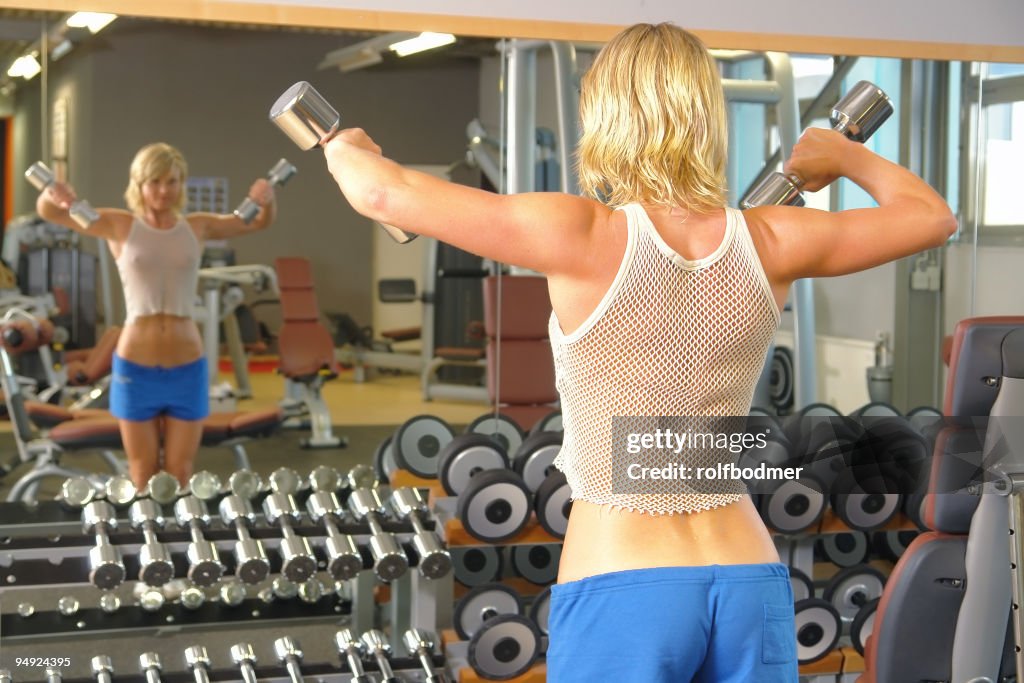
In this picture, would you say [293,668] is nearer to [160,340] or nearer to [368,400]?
[368,400]

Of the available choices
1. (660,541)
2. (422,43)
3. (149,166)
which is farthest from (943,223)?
(149,166)

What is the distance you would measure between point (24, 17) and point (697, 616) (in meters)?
2.47

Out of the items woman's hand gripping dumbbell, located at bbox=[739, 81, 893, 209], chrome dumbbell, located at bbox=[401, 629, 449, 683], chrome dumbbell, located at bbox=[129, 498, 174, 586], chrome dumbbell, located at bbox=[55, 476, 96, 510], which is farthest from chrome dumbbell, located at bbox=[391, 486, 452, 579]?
woman's hand gripping dumbbell, located at bbox=[739, 81, 893, 209]

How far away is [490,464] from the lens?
3012 mm

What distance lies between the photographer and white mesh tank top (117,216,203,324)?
3.06 meters

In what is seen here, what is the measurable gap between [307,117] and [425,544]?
157cm

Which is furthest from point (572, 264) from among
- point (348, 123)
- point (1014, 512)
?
point (348, 123)

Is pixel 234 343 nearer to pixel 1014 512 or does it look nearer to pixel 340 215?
pixel 340 215

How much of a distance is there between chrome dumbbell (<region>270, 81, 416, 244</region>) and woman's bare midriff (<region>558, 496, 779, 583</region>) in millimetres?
392

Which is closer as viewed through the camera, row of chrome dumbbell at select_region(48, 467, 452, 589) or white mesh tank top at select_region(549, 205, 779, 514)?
white mesh tank top at select_region(549, 205, 779, 514)

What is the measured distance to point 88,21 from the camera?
113 inches

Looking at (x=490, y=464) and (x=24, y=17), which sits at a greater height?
(x=24, y=17)

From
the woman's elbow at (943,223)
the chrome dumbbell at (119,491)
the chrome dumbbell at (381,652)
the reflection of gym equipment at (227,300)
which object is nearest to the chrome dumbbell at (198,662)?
the chrome dumbbell at (381,652)

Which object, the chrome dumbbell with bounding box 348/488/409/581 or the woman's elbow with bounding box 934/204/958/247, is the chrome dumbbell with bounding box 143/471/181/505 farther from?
the woman's elbow with bounding box 934/204/958/247
